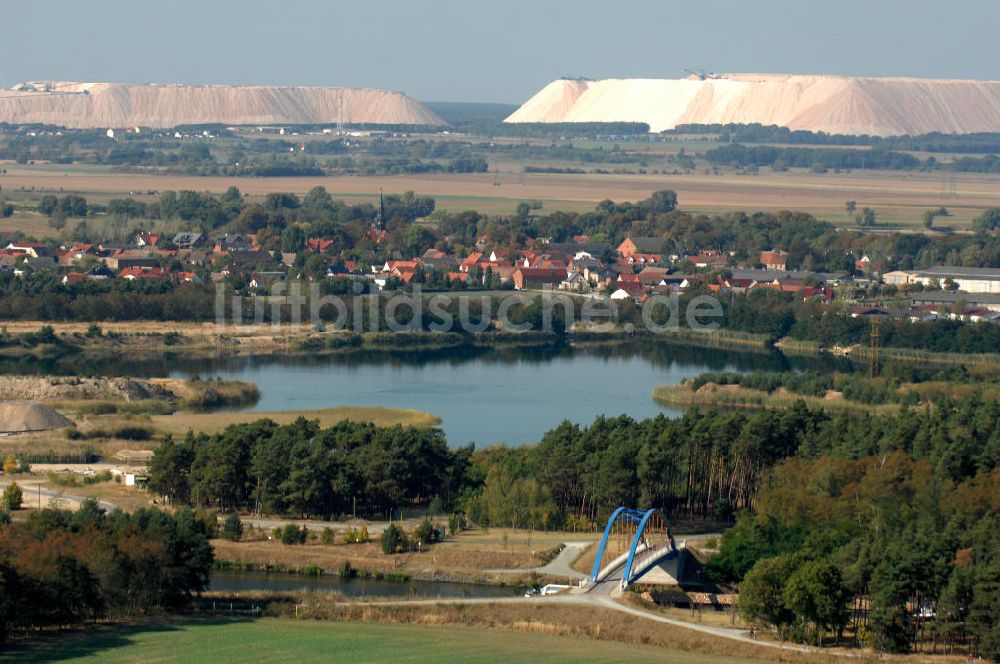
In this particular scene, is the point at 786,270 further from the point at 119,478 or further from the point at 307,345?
the point at 119,478

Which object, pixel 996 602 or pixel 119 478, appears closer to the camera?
pixel 996 602

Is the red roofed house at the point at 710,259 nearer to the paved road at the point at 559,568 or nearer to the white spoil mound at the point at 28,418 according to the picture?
the white spoil mound at the point at 28,418

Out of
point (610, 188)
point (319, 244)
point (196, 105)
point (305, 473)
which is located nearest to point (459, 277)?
point (319, 244)

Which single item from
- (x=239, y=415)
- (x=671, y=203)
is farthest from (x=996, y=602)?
(x=671, y=203)

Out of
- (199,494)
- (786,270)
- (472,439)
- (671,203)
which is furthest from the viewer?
(671,203)

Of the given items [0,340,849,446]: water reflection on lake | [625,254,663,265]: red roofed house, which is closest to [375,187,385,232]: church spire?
[625,254,663,265]: red roofed house

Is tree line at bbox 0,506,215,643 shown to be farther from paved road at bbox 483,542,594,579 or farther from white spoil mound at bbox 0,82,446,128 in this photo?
white spoil mound at bbox 0,82,446,128

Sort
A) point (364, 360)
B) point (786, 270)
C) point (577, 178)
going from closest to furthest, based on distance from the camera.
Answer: point (364, 360) → point (786, 270) → point (577, 178)
